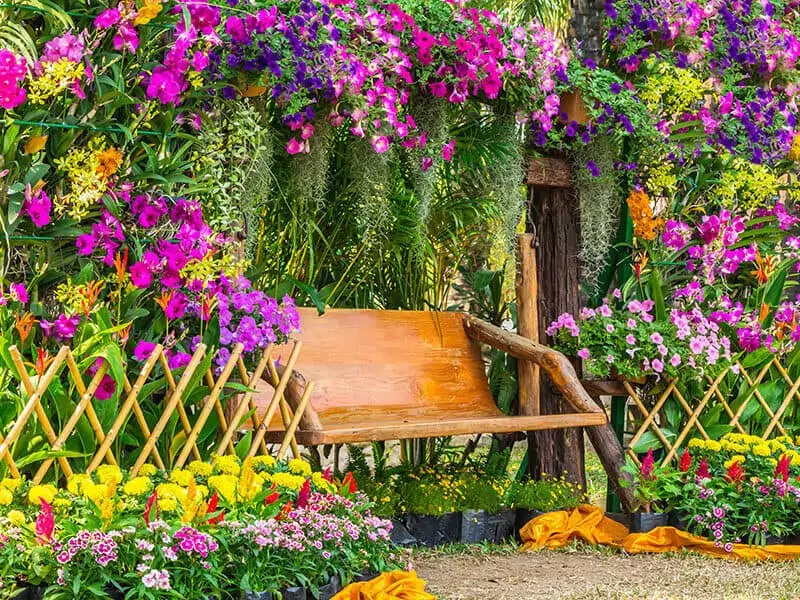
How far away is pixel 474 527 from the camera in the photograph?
507 cm

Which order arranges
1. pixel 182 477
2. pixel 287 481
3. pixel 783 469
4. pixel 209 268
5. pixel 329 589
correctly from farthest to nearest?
pixel 783 469, pixel 209 268, pixel 287 481, pixel 182 477, pixel 329 589

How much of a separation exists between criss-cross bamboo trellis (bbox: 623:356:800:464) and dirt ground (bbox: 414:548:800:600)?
642 millimetres

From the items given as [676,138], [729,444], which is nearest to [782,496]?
[729,444]

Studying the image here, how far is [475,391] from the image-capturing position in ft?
17.1

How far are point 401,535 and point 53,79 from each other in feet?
7.98

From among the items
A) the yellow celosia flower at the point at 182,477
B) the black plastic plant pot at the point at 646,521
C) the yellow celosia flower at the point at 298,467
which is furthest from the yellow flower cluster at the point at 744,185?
the yellow celosia flower at the point at 182,477

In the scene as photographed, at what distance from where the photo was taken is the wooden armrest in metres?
4.84

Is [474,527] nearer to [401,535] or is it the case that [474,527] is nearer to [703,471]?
[401,535]

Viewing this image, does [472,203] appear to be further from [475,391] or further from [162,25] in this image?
[162,25]

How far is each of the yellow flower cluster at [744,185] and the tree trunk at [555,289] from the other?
794 mm

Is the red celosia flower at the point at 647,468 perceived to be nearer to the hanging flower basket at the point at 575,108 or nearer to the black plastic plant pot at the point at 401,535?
the black plastic plant pot at the point at 401,535

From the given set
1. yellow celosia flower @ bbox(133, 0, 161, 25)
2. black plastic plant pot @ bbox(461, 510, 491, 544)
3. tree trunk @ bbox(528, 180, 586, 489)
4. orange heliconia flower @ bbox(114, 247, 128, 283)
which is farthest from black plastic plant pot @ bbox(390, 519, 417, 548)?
yellow celosia flower @ bbox(133, 0, 161, 25)

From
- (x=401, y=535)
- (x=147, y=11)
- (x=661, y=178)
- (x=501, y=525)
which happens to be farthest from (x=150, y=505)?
(x=661, y=178)

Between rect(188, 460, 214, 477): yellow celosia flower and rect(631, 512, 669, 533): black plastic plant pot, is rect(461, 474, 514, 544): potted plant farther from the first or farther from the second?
rect(188, 460, 214, 477): yellow celosia flower
